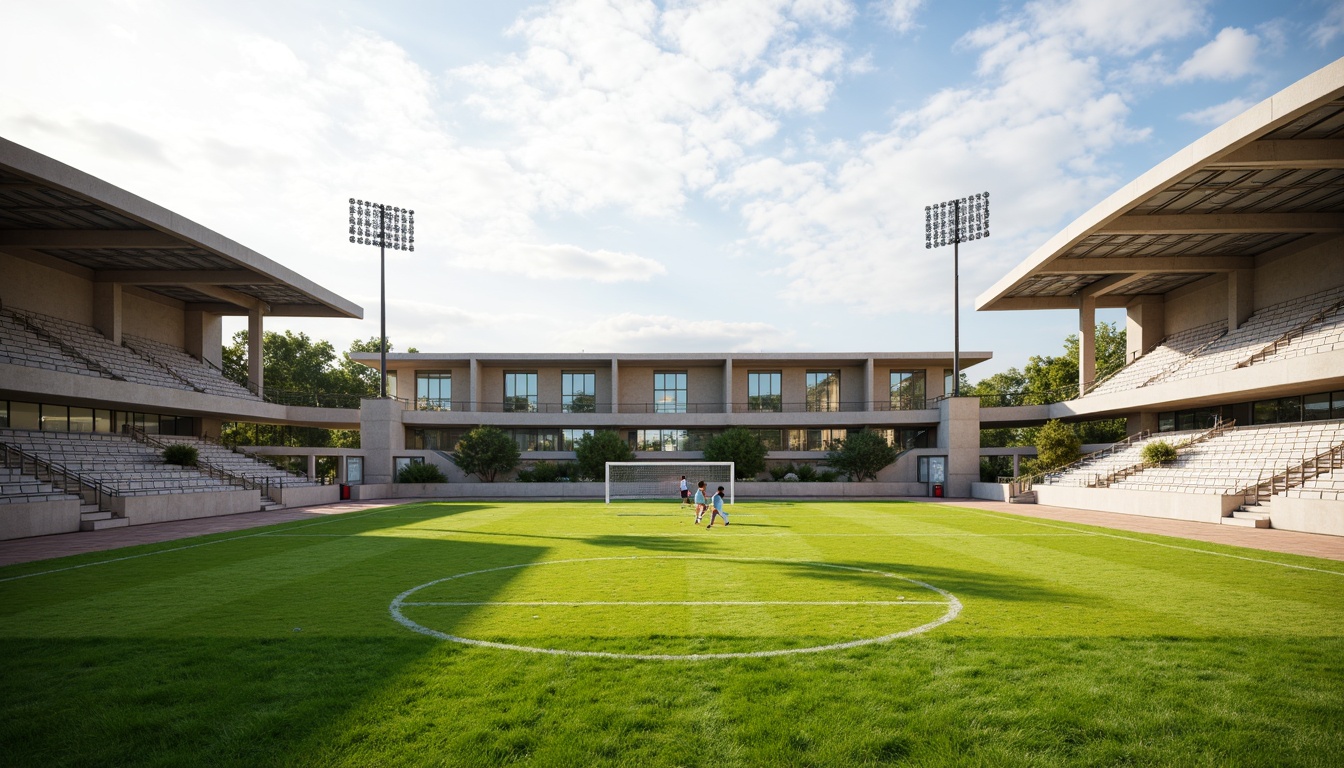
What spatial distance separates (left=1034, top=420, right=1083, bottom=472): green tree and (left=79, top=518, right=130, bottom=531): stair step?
4372cm

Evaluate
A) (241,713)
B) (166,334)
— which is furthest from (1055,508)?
(166,334)

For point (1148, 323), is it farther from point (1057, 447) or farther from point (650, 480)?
point (650, 480)

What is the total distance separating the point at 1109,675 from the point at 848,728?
3362 mm

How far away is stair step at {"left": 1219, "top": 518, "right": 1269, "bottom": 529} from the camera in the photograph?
22234 mm

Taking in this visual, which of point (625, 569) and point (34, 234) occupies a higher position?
point (34, 234)

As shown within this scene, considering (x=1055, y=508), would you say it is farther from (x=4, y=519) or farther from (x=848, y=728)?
(x=4, y=519)

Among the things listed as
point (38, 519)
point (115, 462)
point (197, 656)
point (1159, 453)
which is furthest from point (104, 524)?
point (1159, 453)

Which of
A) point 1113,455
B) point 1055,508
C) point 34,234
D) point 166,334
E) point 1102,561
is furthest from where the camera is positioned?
point 166,334

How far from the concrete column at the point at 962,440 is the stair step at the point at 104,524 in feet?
139

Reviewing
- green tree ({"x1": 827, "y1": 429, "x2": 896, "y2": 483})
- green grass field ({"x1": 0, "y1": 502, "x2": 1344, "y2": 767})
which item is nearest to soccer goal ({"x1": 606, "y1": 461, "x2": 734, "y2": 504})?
green tree ({"x1": 827, "y1": 429, "x2": 896, "y2": 483})

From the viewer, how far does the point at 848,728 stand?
5.69 metres

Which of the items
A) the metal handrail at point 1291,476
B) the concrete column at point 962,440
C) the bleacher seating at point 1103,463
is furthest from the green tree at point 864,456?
the metal handrail at point 1291,476

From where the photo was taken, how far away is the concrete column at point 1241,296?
37.8 metres

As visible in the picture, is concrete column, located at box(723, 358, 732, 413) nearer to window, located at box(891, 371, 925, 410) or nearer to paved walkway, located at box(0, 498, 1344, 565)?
window, located at box(891, 371, 925, 410)
